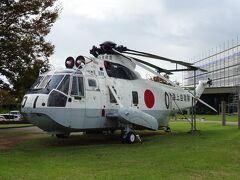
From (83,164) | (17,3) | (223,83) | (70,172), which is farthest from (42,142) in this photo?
(223,83)

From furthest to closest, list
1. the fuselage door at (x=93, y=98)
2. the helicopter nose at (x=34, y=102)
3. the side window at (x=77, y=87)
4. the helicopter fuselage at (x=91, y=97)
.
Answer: the fuselage door at (x=93, y=98) < the side window at (x=77, y=87) < the helicopter fuselage at (x=91, y=97) < the helicopter nose at (x=34, y=102)

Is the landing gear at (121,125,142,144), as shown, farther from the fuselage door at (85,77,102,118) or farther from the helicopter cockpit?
the helicopter cockpit

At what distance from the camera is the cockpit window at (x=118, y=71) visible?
21.3 meters

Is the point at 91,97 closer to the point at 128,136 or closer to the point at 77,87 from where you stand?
the point at 77,87

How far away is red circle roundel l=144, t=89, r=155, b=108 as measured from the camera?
2309cm

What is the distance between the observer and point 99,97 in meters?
19.8

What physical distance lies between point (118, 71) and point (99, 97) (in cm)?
269

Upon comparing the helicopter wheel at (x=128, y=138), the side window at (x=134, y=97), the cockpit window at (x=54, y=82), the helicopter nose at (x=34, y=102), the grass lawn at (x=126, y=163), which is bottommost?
the grass lawn at (x=126, y=163)

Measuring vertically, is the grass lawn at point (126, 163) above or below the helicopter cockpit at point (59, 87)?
below

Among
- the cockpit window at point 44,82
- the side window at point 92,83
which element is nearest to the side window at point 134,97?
the side window at point 92,83

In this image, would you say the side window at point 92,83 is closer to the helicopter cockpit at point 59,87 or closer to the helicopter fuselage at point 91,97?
the helicopter fuselage at point 91,97

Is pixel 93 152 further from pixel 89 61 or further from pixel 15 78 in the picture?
pixel 15 78

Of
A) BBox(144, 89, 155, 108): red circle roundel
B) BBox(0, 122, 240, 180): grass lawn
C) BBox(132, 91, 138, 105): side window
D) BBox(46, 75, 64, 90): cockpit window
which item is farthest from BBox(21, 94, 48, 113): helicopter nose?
BBox(144, 89, 155, 108): red circle roundel

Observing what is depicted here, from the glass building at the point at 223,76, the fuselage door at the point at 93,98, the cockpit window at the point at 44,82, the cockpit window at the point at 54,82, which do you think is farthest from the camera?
the glass building at the point at 223,76
